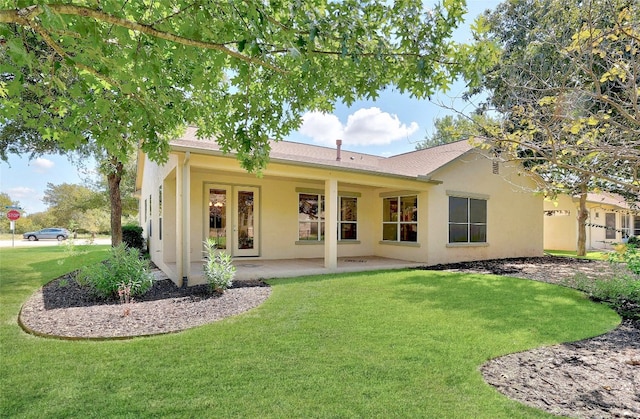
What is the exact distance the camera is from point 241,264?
33.7 ft

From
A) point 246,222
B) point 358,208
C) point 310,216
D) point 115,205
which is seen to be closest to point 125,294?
point 246,222

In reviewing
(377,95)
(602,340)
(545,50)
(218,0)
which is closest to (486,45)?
(377,95)

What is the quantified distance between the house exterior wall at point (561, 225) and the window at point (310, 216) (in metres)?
15.0

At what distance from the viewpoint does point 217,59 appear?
3.23 meters

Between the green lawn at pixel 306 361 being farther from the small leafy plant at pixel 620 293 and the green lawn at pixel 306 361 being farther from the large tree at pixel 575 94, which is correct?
the large tree at pixel 575 94

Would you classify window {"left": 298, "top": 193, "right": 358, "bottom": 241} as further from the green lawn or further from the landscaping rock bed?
the landscaping rock bed

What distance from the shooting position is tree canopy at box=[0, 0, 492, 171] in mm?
2789

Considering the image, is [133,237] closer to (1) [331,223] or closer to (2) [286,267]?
(2) [286,267]

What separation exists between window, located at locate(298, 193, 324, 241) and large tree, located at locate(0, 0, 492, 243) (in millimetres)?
7031

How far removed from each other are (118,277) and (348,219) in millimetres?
8394

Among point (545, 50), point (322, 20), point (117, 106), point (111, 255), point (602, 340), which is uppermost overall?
point (545, 50)

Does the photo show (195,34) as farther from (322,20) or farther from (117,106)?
(117,106)

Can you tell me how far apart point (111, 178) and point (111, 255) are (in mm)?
7120

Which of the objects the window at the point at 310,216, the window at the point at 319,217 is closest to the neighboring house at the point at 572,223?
the window at the point at 319,217
